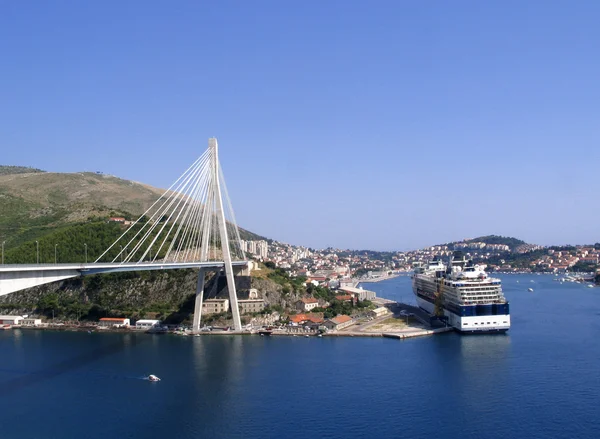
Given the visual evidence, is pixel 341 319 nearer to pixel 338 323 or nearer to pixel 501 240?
pixel 338 323

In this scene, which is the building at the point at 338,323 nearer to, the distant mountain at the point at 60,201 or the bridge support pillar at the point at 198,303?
the bridge support pillar at the point at 198,303

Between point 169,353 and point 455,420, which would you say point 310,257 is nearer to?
point 169,353

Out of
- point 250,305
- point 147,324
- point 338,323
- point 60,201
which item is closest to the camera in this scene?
point 338,323

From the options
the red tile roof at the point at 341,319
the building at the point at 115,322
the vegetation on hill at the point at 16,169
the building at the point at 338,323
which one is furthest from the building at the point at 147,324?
the vegetation on hill at the point at 16,169

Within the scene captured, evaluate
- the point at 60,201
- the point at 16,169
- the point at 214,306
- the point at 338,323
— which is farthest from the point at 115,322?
the point at 16,169

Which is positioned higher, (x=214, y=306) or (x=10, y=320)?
(x=214, y=306)

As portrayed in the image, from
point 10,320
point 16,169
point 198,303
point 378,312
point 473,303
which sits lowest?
point 378,312

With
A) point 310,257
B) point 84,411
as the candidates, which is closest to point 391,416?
point 84,411

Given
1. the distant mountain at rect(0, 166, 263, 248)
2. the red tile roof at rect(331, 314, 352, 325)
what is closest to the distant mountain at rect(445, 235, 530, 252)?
the distant mountain at rect(0, 166, 263, 248)
